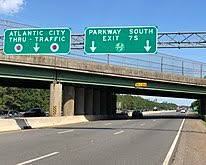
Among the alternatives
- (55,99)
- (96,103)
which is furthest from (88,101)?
(55,99)

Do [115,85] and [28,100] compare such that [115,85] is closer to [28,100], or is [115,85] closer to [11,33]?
[11,33]

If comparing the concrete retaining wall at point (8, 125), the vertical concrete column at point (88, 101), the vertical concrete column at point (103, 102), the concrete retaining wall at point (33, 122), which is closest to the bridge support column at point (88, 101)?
the vertical concrete column at point (88, 101)

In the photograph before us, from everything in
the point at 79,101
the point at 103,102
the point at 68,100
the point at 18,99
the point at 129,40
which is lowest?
the point at 103,102

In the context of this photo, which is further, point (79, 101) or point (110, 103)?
point (110, 103)

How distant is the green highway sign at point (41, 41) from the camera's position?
3319cm

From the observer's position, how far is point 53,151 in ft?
52.5

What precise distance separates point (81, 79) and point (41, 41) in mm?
18815

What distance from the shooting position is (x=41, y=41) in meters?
33.3

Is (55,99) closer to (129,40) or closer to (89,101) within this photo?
(89,101)

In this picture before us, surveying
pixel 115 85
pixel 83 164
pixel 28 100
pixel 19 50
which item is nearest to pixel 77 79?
pixel 115 85

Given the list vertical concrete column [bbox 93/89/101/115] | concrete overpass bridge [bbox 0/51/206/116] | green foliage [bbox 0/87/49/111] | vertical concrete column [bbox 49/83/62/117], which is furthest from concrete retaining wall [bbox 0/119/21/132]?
green foliage [bbox 0/87/49/111]

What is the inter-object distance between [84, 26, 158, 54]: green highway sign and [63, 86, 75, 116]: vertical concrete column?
24.6 m

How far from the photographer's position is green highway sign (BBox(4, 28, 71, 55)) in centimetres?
3319

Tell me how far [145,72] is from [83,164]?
47588 mm
